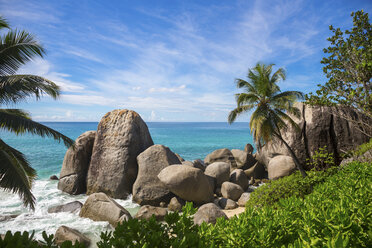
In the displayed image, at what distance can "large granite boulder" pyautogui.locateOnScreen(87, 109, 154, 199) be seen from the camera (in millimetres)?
13617

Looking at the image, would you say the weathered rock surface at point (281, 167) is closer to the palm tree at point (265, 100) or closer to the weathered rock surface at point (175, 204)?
the palm tree at point (265, 100)

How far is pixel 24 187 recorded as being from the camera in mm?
7250

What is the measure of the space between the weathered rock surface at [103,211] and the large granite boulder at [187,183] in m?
2.61

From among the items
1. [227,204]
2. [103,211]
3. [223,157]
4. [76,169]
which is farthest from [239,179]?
[76,169]

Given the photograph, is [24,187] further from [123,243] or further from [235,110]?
[235,110]

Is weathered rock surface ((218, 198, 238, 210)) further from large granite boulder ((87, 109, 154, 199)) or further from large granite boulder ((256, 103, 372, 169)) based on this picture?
large granite boulder ((256, 103, 372, 169))

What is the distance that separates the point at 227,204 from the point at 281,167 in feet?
20.5

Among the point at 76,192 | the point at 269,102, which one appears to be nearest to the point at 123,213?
the point at 76,192

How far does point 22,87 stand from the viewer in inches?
307

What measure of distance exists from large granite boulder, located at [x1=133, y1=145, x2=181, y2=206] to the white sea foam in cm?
79

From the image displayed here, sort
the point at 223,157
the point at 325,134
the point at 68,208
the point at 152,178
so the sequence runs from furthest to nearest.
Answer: the point at 223,157, the point at 325,134, the point at 152,178, the point at 68,208

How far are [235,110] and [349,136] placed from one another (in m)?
9.55

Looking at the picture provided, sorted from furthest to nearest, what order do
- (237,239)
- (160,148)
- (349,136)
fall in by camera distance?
(349,136) < (160,148) < (237,239)

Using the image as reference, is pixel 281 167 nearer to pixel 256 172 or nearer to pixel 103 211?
pixel 256 172
